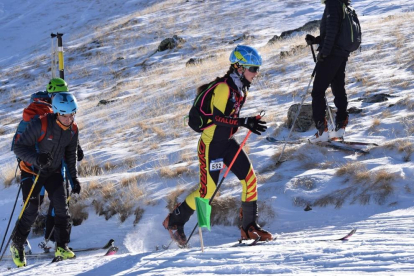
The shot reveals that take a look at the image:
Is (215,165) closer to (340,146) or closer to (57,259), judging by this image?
(57,259)

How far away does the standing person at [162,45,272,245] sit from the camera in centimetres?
540

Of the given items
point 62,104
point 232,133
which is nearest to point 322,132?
point 232,133

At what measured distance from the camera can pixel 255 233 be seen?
566cm

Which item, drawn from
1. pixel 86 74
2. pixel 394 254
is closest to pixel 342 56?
pixel 394 254

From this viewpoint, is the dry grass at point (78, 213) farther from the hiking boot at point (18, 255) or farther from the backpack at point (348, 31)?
the backpack at point (348, 31)

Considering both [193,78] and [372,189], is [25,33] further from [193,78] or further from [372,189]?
[372,189]

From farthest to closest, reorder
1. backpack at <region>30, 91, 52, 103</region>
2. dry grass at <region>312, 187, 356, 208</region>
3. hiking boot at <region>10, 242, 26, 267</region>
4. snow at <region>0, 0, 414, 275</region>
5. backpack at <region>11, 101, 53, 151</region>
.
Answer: backpack at <region>30, 91, 52, 103</region>, dry grass at <region>312, 187, 356, 208</region>, hiking boot at <region>10, 242, 26, 267</region>, backpack at <region>11, 101, 53, 151</region>, snow at <region>0, 0, 414, 275</region>

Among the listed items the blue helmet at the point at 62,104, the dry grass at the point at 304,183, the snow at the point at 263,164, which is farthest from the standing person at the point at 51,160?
the dry grass at the point at 304,183

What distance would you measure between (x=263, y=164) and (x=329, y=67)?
1865 mm

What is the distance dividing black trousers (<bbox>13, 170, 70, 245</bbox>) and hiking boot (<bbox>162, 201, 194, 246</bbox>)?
1361mm

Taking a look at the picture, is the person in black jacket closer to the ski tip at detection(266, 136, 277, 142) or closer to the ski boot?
the ski tip at detection(266, 136, 277, 142)

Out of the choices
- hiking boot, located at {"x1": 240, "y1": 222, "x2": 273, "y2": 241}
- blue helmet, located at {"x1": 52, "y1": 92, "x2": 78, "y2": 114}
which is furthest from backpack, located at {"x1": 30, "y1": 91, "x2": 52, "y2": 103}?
hiking boot, located at {"x1": 240, "y1": 222, "x2": 273, "y2": 241}

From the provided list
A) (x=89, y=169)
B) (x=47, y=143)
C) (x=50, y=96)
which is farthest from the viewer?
(x=89, y=169)

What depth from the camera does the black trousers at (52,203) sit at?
20.2ft
